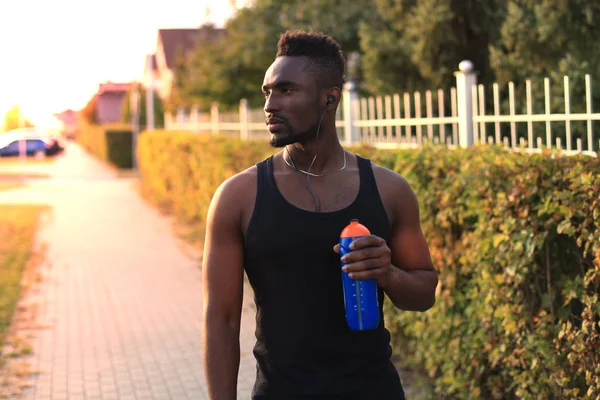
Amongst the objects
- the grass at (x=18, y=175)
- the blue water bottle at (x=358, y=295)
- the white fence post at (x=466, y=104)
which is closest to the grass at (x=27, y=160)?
the grass at (x=18, y=175)

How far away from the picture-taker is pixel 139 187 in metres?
27.5

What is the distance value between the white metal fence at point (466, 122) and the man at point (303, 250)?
2623mm

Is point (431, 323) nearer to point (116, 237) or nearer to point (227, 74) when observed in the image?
point (116, 237)

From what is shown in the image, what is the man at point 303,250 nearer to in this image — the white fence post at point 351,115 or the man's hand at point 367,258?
the man's hand at point 367,258

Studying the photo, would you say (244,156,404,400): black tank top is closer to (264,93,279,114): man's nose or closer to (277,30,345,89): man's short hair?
(264,93,279,114): man's nose

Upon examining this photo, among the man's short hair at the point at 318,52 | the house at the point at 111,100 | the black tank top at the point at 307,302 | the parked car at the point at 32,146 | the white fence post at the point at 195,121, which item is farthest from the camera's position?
the house at the point at 111,100

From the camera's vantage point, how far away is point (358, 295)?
2.49 m

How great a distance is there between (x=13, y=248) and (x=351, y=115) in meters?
7.07

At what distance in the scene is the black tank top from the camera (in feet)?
8.52

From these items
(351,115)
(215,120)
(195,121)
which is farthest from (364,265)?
(195,121)

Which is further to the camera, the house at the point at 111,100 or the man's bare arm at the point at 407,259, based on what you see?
the house at the point at 111,100

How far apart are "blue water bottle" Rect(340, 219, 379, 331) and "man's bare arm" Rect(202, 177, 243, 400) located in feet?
1.13

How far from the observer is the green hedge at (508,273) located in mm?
4398

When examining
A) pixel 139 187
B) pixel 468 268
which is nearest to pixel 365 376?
pixel 468 268
